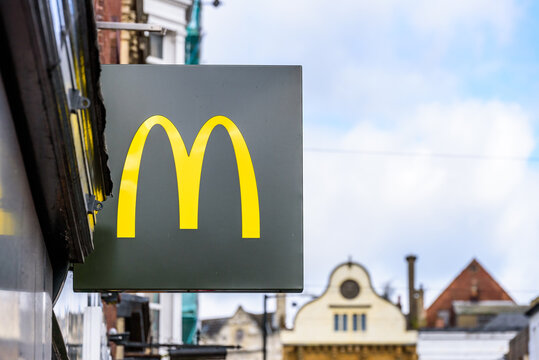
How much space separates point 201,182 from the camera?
696 cm

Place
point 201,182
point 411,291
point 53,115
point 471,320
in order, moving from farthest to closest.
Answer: point 471,320 → point 411,291 → point 201,182 → point 53,115

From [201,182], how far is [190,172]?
10cm

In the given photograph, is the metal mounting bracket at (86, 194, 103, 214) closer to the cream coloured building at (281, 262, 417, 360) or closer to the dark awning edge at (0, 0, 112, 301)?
the dark awning edge at (0, 0, 112, 301)

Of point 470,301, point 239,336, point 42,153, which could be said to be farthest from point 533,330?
point 42,153

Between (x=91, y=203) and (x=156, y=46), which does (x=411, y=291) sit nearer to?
(x=156, y=46)

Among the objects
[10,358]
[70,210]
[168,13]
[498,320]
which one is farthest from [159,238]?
[498,320]

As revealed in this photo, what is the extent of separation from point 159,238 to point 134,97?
0.91 m

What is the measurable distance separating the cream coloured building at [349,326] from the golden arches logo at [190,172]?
51437 mm

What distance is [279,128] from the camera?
279 inches

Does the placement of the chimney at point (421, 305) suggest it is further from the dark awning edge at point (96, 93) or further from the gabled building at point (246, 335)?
the dark awning edge at point (96, 93)

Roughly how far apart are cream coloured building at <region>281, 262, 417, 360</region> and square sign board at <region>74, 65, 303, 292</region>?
5138 cm

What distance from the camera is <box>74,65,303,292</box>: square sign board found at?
266 inches

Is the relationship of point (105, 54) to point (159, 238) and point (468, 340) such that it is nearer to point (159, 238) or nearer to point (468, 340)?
point (159, 238)

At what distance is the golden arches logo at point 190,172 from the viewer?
6.87m
